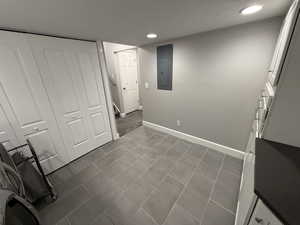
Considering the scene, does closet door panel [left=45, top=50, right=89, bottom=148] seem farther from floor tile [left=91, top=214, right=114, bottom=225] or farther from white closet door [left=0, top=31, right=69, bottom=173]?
floor tile [left=91, top=214, right=114, bottom=225]

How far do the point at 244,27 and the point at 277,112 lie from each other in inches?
58.9

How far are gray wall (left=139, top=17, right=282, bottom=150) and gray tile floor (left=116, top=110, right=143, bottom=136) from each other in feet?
3.90

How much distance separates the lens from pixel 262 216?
26.6 inches

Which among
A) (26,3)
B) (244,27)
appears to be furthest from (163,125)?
(26,3)

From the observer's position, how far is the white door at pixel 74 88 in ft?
5.83

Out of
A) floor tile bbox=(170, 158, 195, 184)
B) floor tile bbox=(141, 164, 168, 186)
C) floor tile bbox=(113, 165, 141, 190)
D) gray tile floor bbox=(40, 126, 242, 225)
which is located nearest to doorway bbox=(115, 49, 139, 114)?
gray tile floor bbox=(40, 126, 242, 225)

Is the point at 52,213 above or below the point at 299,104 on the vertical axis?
below

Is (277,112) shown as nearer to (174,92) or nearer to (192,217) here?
(192,217)

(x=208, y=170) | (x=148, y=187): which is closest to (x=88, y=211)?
(x=148, y=187)

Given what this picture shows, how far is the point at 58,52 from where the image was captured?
1.84m

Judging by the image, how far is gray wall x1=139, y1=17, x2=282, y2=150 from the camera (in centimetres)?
167

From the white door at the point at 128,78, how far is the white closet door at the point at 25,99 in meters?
2.45

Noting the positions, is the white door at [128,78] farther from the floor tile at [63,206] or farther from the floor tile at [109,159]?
the floor tile at [63,206]

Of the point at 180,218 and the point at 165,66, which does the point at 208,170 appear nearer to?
the point at 180,218
